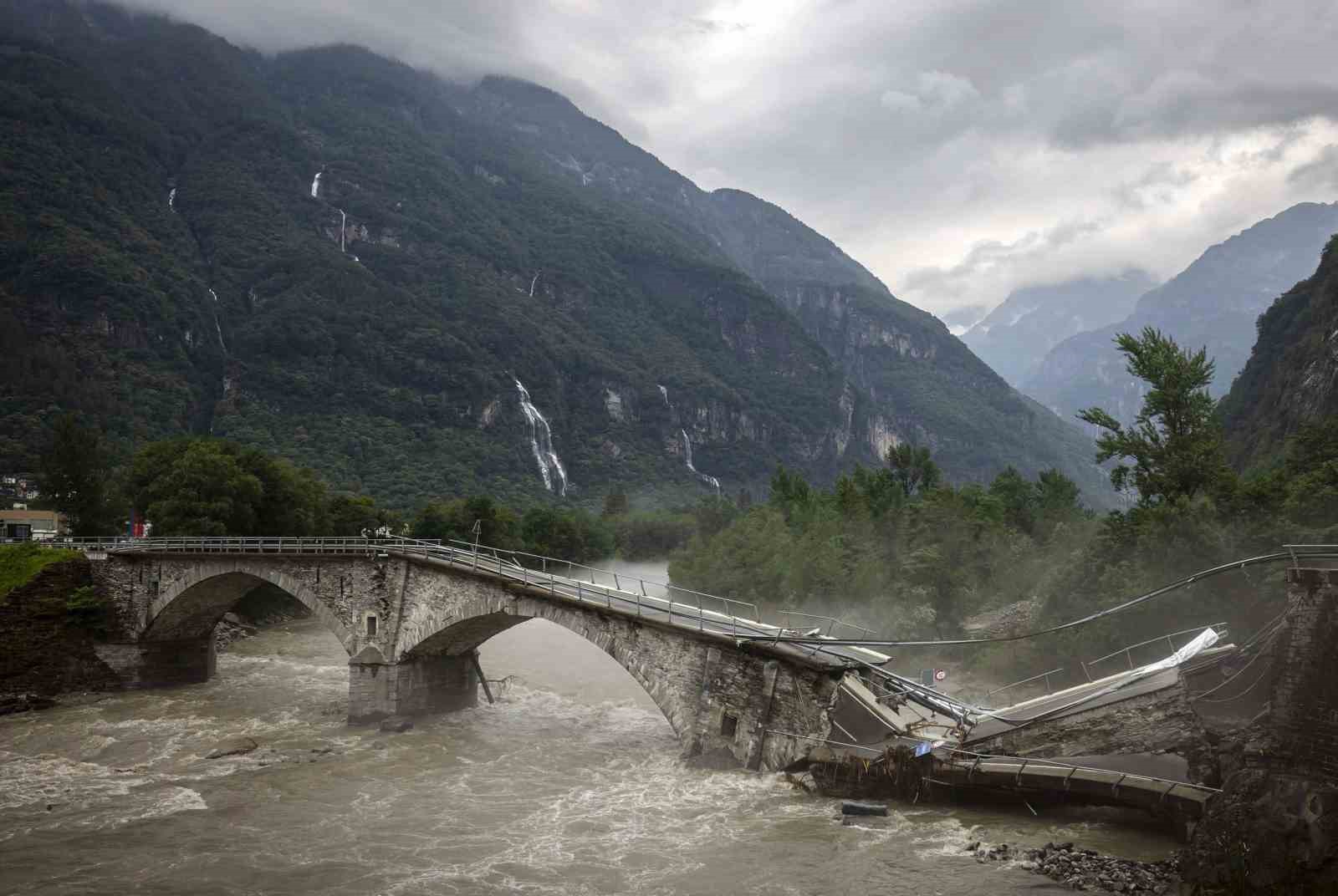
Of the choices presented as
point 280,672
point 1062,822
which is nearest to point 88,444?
point 280,672

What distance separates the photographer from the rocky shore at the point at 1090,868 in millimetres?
17812

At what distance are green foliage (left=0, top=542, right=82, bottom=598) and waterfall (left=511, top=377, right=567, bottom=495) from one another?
120 meters

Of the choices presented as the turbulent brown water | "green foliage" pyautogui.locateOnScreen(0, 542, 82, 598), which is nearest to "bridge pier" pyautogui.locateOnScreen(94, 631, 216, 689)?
"green foliage" pyautogui.locateOnScreen(0, 542, 82, 598)

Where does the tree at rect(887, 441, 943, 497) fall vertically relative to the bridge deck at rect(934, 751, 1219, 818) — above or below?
above

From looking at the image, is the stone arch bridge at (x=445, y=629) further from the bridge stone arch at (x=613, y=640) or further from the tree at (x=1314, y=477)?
the tree at (x=1314, y=477)

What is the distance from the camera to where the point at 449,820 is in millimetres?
25000

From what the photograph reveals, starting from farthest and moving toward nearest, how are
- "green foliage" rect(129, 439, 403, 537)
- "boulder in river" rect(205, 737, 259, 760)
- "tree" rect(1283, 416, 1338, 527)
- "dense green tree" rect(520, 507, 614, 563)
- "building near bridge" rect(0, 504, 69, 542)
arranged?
"dense green tree" rect(520, 507, 614, 563), "building near bridge" rect(0, 504, 69, 542), "green foliage" rect(129, 439, 403, 537), "tree" rect(1283, 416, 1338, 527), "boulder in river" rect(205, 737, 259, 760)

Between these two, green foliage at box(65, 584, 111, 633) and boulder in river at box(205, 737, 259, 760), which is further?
green foliage at box(65, 584, 111, 633)

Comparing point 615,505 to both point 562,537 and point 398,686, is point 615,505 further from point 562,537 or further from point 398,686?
point 398,686

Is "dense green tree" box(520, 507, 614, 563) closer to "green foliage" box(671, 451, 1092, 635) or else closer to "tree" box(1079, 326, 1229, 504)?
"green foliage" box(671, 451, 1092, 635)

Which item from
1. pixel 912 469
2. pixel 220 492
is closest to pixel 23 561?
pixel 220 492

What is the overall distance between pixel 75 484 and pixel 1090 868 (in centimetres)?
7755

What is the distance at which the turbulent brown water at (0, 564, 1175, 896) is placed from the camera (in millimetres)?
20328

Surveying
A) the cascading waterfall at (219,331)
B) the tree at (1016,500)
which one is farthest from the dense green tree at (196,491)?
the cascading waterfall at (219,331)
